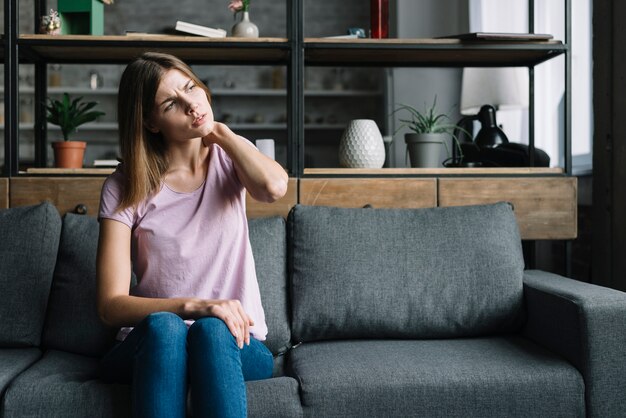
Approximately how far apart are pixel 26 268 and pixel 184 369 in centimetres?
82

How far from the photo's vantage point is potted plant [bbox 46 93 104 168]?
94.6 inches

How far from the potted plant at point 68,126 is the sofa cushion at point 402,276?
2.93 ft

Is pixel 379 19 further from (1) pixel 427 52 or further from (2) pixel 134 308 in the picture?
(2) pixel 134 308

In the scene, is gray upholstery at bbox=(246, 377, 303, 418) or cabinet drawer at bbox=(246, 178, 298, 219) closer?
gray upholstery at bbox=(246, 377, 303, 418)

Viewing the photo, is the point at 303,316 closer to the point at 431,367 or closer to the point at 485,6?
the point at 431,367

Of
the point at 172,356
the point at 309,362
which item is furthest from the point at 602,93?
the point at 172,356

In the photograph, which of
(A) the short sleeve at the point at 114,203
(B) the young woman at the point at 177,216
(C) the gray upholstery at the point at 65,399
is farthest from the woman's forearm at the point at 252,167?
(C) the gray upholstery at the point at 65,399

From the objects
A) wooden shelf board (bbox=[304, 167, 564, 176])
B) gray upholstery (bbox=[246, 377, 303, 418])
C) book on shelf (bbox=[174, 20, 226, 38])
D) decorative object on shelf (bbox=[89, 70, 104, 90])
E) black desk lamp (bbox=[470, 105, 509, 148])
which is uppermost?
decorative object on shelf (bbox=[89, 70, 104, 90])

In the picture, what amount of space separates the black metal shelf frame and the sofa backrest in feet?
1.30

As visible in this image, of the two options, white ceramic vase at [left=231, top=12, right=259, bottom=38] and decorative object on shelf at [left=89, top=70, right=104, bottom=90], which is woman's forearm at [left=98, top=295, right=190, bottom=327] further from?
decorative object on shelf at [left=89, top=70, right=104, bottom=90]

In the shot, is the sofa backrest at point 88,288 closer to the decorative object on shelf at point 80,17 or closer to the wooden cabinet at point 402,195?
the wooden cabinet at point 402,195

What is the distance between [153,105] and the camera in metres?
1.61

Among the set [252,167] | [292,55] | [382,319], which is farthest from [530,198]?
[252,167]

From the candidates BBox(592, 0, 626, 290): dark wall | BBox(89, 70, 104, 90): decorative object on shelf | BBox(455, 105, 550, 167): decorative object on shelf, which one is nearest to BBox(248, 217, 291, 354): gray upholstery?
BBox(455, 105, 550, 167): decorative object on shelf
